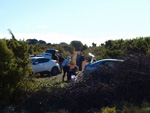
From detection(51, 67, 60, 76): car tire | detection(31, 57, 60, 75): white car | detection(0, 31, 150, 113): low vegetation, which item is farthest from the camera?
detection(51, 67, 60, 76): car tire

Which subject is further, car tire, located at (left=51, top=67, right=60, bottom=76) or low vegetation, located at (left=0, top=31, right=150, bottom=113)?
car tire, located at (left=51, top=67, right=60, bottom=76)

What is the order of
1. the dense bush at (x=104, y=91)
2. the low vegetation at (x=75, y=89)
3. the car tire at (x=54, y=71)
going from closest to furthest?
the low vegetation at (x=75, y=89) < the dense bush at (x=104, y=91) < the car tire at (x=54, y=71)

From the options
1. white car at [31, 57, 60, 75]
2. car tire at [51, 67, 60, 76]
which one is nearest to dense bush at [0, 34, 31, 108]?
white car at [31, 57, 60, 75]

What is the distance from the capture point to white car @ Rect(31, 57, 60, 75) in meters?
13.8

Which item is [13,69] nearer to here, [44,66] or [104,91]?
[104,91]

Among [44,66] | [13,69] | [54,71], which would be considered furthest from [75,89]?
[54,71]

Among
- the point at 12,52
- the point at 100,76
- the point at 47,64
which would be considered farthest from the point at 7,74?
the point at 47,64

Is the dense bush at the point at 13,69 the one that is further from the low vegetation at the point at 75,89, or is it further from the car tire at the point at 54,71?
the car tire at the point at 54,71

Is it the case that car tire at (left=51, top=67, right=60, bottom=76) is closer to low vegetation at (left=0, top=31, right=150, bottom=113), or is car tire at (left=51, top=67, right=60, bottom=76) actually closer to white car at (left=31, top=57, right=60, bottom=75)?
white car at (left=31, top=57, right=60, bottom=75)

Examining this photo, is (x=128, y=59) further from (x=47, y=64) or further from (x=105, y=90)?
(x=47, y=64)

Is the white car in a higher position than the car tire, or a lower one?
higher

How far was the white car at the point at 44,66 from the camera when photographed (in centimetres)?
1380

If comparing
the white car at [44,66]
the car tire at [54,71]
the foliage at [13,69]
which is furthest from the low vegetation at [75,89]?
the car tire at [54,71]

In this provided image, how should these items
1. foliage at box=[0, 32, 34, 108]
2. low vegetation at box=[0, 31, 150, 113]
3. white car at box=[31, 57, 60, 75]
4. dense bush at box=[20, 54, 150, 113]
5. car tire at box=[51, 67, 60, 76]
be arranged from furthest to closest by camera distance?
car tire at box=[51, 67, 60, 76] → white car at box=[31, 57, 60, 75] → dense bush at box=[20, 54, 150, 113] → low vegetation at box=[0, 31, 150, 113] → foliage at box=[0, 32, 34, 108]
